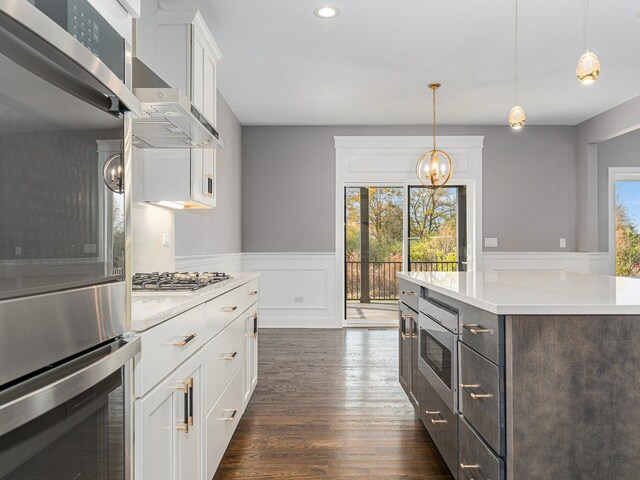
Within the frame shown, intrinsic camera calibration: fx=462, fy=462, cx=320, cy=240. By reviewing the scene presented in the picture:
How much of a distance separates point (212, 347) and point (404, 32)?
8.83ft

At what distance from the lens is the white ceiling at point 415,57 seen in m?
3.11

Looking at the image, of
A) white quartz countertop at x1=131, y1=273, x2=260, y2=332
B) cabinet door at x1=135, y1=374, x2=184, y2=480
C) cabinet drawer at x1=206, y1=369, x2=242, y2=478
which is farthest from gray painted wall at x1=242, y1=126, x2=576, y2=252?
cabinet door at x1=135, y1=374, x2=184, y2=480

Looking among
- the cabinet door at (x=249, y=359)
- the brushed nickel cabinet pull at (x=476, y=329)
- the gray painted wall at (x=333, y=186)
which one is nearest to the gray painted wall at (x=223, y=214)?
the gray painted wall at (x=333, y=186)

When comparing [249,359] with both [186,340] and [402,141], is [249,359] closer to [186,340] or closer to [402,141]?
[186,340]

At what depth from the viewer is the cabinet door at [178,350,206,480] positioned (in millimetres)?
1539

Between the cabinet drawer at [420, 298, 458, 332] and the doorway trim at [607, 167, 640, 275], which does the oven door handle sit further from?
the doorway trim at [607, 167, 640, 275]

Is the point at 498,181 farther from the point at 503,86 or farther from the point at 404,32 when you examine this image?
the point at 404,32

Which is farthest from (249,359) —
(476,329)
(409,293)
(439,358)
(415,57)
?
(415,57)

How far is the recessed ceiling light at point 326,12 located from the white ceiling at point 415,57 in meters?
0.04

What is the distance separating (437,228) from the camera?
6164 millimetres

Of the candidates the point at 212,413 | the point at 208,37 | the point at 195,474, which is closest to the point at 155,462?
the point at 195,474

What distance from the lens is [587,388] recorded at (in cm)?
143

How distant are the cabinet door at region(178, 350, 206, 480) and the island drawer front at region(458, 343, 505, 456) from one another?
3.29 ft

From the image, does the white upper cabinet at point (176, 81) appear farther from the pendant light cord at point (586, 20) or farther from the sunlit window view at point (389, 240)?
the sunlit window view at point (389, 240)
